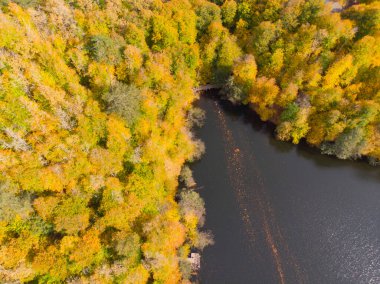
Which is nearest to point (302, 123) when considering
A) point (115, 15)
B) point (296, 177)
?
point (296, 177)

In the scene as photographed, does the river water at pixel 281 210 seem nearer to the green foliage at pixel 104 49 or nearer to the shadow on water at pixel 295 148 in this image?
the shadow on water at pixel 295 148

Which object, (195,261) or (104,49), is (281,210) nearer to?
(195,261)

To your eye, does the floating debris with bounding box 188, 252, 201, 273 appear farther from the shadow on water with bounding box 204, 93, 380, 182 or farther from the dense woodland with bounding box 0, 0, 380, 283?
the shadow on water with bounding box 204, 93, 380, 182

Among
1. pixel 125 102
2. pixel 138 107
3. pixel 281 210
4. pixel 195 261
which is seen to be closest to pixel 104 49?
pixel 125 102

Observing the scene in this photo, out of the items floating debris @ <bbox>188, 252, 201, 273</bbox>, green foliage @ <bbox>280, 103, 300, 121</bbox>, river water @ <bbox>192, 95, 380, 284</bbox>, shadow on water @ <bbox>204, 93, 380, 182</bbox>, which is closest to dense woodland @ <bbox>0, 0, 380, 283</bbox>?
green foliage @ <bbox>280, 103, 300, 121</bbox>

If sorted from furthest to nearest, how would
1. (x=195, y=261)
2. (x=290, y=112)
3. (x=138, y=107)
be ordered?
(x=290, y=112) < (x=138, y=107) < (x=195, y=261)

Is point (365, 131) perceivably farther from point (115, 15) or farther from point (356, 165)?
point (115, 15)
